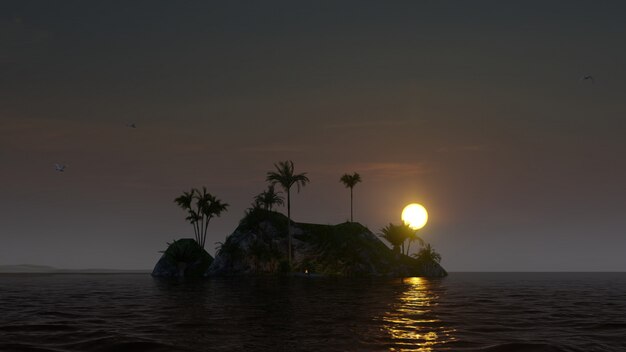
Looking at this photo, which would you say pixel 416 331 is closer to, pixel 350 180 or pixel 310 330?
pixel 310 330

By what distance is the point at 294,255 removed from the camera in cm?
10381

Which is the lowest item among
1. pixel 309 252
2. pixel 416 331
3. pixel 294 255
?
pixel 416 331


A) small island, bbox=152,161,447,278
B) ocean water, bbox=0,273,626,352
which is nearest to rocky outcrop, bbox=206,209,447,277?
small island, bbox=152,161,447,278

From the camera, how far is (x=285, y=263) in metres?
96.2

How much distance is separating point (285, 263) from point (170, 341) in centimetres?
8358

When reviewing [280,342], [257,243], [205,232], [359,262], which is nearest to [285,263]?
[257,243]

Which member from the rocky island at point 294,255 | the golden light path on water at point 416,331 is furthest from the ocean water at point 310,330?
the rocky island at point 294,255

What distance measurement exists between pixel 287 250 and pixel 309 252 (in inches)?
203

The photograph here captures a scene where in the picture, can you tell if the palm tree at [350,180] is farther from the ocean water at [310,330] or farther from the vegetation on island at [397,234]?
the ocean water at [310,330]

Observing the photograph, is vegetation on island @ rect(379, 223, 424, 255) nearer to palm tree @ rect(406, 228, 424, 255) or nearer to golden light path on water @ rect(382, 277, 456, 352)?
palm tree @ rect(406, 228, 424, 255)

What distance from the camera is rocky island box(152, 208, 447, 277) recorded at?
98.4m

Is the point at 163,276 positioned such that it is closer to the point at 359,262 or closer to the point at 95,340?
the point at 359,262

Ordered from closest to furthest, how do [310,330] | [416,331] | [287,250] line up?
[416,331], [310,330], [287,250]

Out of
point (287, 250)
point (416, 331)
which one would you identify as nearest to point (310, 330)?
point (416, 331)
